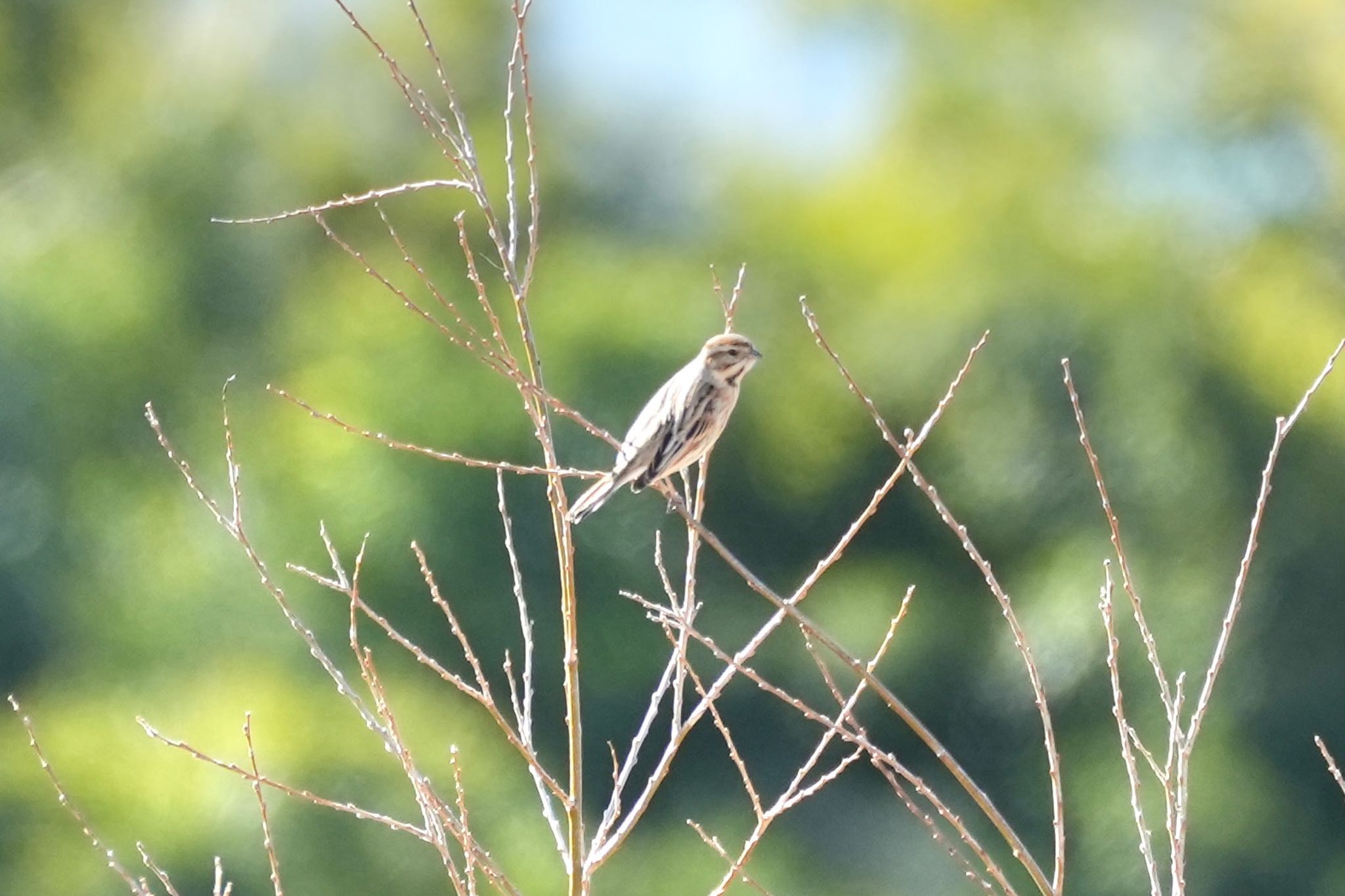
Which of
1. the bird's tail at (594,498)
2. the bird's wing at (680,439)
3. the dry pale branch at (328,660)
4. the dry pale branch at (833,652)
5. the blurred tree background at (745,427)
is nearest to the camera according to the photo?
the dry pale branch at (833,652)

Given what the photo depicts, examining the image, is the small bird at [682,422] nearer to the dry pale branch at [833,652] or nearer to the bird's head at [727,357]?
the bird's head at [727,357]

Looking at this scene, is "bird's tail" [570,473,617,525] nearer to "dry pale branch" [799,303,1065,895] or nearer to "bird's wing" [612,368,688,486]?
"bird's wing" [612,368,688,486]

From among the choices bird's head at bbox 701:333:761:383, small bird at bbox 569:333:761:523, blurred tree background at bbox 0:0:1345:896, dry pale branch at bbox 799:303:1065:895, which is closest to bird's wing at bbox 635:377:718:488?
small bird at bbox 569:333:761:523

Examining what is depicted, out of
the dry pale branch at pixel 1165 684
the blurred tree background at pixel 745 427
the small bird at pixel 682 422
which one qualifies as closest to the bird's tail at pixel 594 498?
the small bird at pixel 682 422

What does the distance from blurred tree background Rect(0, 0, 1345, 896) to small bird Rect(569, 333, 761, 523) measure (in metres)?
4.45

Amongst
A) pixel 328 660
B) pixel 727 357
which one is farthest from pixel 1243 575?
pixel 727 357

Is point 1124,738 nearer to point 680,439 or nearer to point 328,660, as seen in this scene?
point 328,660

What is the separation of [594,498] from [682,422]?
29cm

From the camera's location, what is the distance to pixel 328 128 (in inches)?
655

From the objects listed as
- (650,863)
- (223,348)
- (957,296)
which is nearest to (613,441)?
(650,863)

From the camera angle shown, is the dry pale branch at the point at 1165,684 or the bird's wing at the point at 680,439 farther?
the bird's wing at the point at 680,439

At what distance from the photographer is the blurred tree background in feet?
36.7

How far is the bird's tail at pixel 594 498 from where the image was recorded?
12.7 feet

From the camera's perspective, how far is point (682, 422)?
4.12 m
